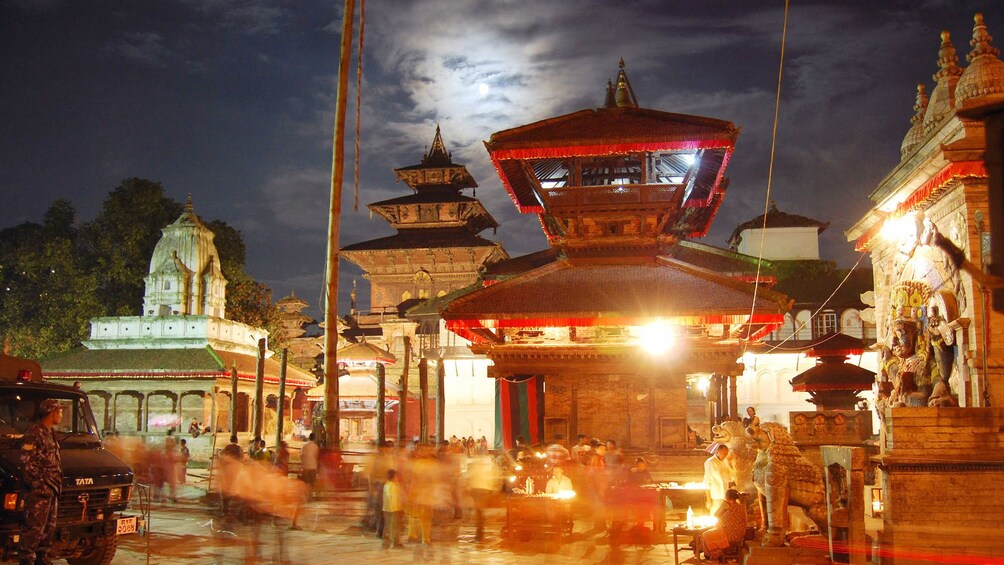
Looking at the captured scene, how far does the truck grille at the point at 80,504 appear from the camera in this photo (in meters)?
9.77

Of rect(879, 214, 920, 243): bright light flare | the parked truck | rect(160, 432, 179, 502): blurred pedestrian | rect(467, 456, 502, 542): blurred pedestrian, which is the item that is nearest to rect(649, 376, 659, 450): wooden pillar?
rect(467, 456, 502, 542): blurred pedestrian

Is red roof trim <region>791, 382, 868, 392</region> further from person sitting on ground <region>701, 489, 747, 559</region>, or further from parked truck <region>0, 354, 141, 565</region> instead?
parked truck <region>0, 354, 141, 565</region>

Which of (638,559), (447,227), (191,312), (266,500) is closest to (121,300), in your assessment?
(191,312)

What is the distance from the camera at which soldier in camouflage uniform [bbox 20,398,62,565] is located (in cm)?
868

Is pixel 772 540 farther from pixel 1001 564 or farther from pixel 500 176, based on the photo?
pixel 500 176

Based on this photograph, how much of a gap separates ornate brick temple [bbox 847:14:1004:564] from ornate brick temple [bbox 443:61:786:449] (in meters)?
2.64

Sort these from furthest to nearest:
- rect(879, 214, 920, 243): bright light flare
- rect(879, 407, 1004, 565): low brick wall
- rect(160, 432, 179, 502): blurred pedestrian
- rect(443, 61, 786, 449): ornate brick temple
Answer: rect(160, 432, 179, 502): blurred pedestrian < rect(443, 61, 786, 449): ornate brick temple < rect(879, 214, 920, 243): bright light flare < rect(879, 407, 1004, 565): low brick wall

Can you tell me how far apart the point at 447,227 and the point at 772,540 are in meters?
45.7

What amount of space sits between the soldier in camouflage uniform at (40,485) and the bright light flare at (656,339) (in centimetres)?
1475

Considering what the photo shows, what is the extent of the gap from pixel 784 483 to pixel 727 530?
39.9 inches

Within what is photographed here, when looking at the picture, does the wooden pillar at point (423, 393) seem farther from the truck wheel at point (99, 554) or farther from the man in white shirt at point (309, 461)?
the truck wheel at point (99, 554)

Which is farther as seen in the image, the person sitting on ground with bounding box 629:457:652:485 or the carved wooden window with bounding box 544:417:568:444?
the carved wooden window with bounding box 544:417:568:444

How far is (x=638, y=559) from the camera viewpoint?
12.2 meters

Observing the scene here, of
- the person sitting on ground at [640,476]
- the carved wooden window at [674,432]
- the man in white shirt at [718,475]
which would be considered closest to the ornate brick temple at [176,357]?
the carved wooden window at [674,432]
